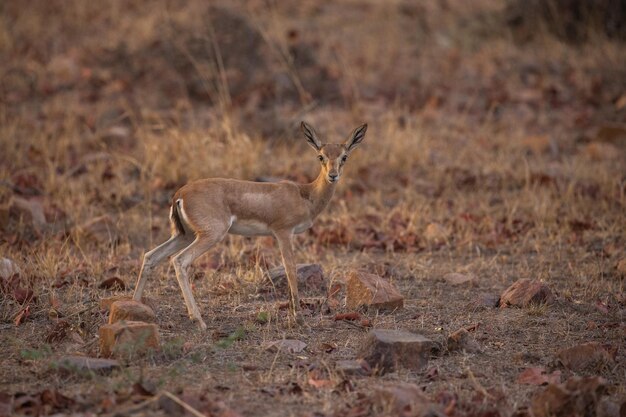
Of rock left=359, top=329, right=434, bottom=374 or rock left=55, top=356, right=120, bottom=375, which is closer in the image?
rock left=55, top=356, right=120, bottom=375

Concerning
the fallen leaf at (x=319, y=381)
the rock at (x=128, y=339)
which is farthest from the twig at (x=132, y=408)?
the fallen leaf at (x=319, y=381)

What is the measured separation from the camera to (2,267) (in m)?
6.93

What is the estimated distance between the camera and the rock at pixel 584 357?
18.6 ft

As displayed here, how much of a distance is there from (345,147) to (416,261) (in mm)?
1586

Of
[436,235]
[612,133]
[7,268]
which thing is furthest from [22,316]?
[612,133]

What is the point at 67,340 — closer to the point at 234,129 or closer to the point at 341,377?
the point at 341,377

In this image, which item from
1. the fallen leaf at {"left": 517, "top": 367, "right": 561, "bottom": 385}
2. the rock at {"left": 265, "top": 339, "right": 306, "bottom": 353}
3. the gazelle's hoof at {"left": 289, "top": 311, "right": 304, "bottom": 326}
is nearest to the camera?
the fallen leaf at {"left": 517, "top": 367, "right": 561, "bottom": 385}

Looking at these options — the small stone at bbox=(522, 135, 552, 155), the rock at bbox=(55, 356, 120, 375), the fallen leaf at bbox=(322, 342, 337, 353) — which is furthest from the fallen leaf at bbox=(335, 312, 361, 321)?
the small stone at bbox=(522, 135, 552, 155)

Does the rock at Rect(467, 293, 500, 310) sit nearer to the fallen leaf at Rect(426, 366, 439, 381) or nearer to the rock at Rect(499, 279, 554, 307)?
the rock at Rect(499, 279, 554, 307)

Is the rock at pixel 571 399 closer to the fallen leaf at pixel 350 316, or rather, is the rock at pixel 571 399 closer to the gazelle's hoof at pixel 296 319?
the fallen leaf at pixel 350 316

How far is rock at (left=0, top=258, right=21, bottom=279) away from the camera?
6.89 m

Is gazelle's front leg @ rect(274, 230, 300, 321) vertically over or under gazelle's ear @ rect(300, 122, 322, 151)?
under

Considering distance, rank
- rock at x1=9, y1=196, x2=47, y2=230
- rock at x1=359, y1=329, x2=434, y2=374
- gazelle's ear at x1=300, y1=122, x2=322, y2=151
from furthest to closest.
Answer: rock at x1=9, y1=196, x2=47, y2=230 → gazelle's ear at x1=300, y1=122, x2=322, y2=151 → rock at x1=359, y1=329, x2=434, y2=374

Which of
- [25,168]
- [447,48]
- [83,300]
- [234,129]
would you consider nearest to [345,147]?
[83,300]
